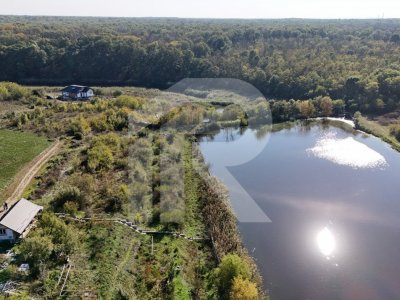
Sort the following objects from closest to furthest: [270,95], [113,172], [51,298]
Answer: [51,298]
[113,172]
[270,95]

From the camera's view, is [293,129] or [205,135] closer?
[205,135]

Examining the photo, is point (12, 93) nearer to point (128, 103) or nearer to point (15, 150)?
point (128, 103)

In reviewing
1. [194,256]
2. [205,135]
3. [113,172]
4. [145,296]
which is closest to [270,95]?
[205,135]

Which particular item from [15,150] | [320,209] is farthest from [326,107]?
[15,150]

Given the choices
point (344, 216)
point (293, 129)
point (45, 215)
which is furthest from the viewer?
point (293, 129)

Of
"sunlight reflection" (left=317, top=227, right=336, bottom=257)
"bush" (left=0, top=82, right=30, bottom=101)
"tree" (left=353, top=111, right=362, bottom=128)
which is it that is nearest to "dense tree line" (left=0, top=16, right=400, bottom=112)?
"tree" (left=353, top=111, right=362, bottom=128)

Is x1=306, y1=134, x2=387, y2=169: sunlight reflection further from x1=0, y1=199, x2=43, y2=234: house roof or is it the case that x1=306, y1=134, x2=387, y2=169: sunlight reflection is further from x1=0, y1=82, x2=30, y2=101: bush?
x1=0, y1=82, x2=30, y2=101: bush

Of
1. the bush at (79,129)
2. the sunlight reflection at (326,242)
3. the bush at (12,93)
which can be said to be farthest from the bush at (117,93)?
the sunlight reflection at (326,242)

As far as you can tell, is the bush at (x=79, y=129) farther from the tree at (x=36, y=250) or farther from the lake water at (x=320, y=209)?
the tree at (x=36, y=250)

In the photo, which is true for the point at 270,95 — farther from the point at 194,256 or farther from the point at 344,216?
the point at 194,256
